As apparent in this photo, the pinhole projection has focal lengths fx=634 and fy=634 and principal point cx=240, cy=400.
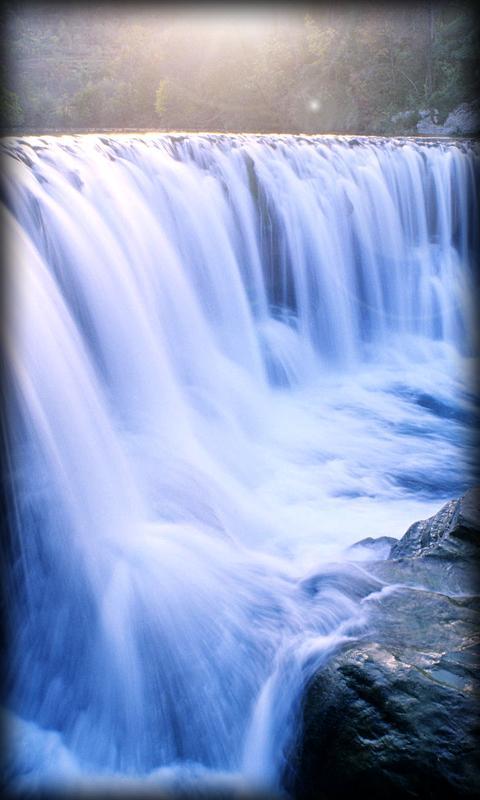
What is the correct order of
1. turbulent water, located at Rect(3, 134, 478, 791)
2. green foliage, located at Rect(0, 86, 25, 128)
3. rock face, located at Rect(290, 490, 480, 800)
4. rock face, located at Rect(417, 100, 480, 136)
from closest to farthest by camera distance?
1. rock face, located at Rect(290, 490, 480, 800)
2. turbulent water, located at Rect(3, 134, 478, 791)
3. green foliage, located at Rect(0, 86, 25, 128)
4. rock face, located at Rect(417, 100, 480, 136)

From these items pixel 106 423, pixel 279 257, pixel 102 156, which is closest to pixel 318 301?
pixel 279 257

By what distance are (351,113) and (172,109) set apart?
728 centimetres

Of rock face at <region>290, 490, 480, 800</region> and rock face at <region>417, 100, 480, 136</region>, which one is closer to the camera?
rock face at <region>290, 490, 480, 800</region>

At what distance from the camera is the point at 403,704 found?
6.90 ft

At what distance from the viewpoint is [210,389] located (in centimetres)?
563

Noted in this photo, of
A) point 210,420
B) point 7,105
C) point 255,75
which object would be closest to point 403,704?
point 210,420

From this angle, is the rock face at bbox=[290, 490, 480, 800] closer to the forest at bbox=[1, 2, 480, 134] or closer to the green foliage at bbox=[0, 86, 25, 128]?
the green foliage at bbox=[0, 86, 25, 128]

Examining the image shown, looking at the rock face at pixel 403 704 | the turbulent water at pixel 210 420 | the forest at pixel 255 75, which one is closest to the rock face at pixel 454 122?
the forest at pixel 255 75

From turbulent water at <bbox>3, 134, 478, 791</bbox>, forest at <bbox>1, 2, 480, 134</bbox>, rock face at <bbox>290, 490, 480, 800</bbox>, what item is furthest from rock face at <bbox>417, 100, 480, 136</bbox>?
rock face at <bbox>290, 490, 480, 800</bbox>

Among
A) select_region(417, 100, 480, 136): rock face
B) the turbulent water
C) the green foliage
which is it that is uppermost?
the green foliage

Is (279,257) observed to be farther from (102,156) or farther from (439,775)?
(439,775)

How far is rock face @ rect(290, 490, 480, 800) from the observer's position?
6.34ft

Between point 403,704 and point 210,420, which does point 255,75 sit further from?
point 403,704

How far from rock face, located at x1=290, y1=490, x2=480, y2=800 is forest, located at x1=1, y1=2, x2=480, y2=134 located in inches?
600
